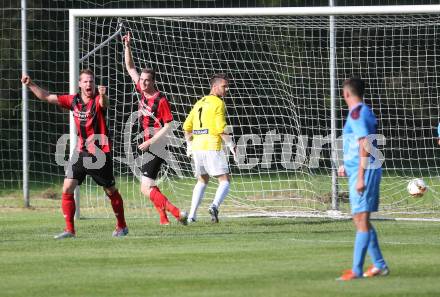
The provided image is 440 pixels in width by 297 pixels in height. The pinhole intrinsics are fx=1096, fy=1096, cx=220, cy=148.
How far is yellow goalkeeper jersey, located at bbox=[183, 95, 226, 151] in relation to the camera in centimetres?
1609

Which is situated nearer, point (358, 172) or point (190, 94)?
point (358, 172)

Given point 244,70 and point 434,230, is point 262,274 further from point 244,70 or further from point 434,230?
point 244,70

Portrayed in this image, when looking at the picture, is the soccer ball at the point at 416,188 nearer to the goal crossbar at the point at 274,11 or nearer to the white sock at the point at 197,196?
the goal crossbar at the point at 274,11

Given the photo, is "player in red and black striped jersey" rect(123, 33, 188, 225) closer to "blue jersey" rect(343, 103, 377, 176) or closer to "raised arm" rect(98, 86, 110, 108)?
"raised arm" rect(98, 86, 110, 108)

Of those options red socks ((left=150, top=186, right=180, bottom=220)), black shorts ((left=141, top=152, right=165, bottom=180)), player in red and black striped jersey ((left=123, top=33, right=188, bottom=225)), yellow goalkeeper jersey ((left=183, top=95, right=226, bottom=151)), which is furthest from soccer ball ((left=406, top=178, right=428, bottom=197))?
black shorts ((left=141, top=152, right=165, bottom=180))

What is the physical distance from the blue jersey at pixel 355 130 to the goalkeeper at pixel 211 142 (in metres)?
5.88

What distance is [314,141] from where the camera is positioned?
790 inches

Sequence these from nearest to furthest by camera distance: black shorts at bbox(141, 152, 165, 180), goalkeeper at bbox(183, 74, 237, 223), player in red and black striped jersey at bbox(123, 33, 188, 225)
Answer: player in red and black striped jersey at bbox(123, 33, 188, 225)
black shorts at bbox(141, 152, 165, 180)
goalkeeper at bbox(183, 74, 237, 223)

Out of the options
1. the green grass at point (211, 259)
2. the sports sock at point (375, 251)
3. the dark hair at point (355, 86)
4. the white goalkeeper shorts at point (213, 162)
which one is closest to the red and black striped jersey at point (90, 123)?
the green grass at point (211, 259)

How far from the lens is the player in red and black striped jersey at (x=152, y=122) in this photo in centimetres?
1506

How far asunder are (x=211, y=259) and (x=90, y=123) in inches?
129

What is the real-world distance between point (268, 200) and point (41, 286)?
985 cm

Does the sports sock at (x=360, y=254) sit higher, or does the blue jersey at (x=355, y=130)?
the blue jersey at (x=355, y=130)

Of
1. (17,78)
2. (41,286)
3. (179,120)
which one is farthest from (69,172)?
(17,78)
